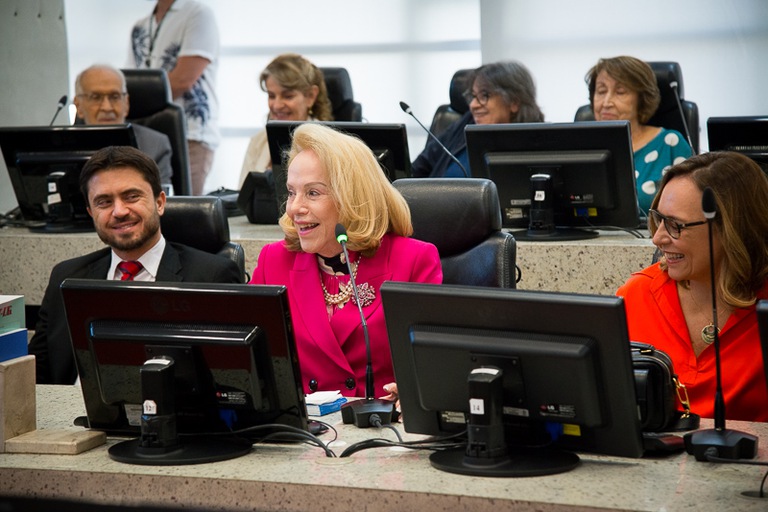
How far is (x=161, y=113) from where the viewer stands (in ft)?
16.6

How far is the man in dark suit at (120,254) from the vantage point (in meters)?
2.78

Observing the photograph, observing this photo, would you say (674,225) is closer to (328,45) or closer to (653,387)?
(653,387)

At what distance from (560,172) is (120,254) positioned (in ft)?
4.80

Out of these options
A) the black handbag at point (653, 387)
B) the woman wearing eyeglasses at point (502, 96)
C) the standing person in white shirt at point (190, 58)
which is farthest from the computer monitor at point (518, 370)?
the standing person in white shirt at point (190, 58)

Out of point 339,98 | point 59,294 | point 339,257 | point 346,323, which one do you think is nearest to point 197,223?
point 59,294

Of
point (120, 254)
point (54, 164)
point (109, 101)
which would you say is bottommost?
point (120, 254)

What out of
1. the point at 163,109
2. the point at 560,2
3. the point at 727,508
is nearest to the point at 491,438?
the point at 727,508

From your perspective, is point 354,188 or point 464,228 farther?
point 464,228

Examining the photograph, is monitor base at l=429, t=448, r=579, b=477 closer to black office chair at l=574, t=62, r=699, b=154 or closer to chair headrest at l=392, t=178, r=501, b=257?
chair headrest at l=392, t=178, r=501, b=257

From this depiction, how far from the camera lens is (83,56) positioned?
722 cm

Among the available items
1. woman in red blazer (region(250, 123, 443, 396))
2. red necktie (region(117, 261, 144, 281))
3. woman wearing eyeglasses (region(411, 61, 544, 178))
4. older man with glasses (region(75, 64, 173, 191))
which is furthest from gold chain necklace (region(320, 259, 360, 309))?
older man with glasses (region(75, 64, 173, 191))

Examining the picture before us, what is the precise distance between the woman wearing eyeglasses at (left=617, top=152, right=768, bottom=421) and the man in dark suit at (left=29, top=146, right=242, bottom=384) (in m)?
1.17

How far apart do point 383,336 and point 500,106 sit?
220cm

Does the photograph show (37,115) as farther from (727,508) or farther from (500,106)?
(727,508)
